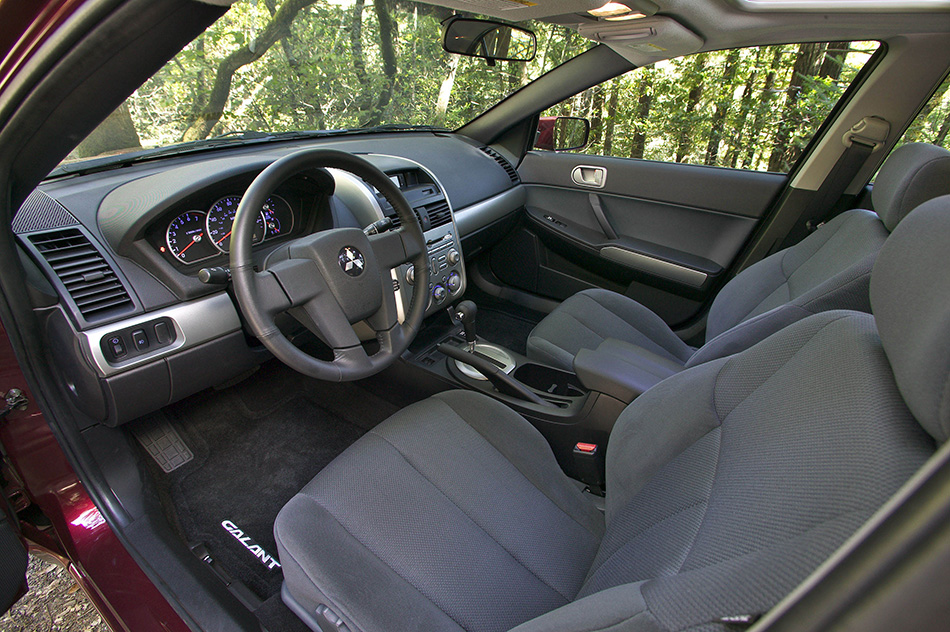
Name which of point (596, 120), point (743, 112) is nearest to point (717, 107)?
point (743, 112)

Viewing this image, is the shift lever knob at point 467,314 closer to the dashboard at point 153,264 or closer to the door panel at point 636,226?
the dashboard at point 153,264

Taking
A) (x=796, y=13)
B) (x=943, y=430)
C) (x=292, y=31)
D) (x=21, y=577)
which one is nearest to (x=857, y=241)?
(x=796, y=13)

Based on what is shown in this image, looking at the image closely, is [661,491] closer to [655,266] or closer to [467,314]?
[467,314]

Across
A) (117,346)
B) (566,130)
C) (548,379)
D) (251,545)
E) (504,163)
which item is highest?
(566,130)

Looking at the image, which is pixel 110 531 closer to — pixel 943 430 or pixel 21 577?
pixel 21 577

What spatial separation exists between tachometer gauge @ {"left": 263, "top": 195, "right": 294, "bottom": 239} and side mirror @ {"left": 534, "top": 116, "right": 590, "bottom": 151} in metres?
1.63

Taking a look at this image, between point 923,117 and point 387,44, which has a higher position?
point 387,44

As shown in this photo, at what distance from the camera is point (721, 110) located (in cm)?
354

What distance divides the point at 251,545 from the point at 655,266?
2.06 meters

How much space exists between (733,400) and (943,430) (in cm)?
43

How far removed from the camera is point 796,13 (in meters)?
1.61

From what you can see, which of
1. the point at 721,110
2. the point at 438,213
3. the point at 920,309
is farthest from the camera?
the point at 721,110

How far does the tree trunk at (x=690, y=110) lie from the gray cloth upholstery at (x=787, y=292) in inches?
65.8

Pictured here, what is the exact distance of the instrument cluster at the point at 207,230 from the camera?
1474 millimetres
